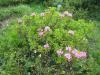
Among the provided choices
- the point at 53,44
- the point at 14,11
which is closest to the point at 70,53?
the point at 53,44

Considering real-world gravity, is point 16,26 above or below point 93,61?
above

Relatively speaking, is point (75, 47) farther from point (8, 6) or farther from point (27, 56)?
point (8, 6)

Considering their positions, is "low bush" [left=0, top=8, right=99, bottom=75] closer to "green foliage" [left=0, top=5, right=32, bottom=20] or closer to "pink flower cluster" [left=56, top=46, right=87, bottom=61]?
"pink flower cluster" [left=56, top=46, right=87, bottom=61]

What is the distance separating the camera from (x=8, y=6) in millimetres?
10500

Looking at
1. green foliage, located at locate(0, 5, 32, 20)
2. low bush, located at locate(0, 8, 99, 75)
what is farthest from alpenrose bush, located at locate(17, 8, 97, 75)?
green foliage, located at locate(0, 5, 32, 20)

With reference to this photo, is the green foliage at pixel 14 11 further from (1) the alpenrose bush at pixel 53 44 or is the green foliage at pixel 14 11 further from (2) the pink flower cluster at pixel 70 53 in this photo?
(2) the pink flower cluster at pixel 70 53

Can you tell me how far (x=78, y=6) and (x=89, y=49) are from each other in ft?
11.0

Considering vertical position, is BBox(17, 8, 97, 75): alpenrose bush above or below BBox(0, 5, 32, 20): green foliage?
above

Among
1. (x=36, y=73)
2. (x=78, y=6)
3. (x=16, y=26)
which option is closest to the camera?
(x=36, y=73)

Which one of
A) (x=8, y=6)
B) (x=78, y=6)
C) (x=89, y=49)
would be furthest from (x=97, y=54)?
(x=8, y=6)

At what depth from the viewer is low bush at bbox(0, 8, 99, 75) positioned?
17.9 ft

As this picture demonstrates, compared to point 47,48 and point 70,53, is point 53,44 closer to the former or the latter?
point 47,48

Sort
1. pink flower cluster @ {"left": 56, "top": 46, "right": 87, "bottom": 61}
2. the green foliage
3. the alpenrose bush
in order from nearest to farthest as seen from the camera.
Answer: pink flower cluster @ {"left": 56, "top": 46, "right": 87, "bottom": 61}
the alpenrose bush
the green foliage

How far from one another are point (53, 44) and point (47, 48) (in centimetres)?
17
